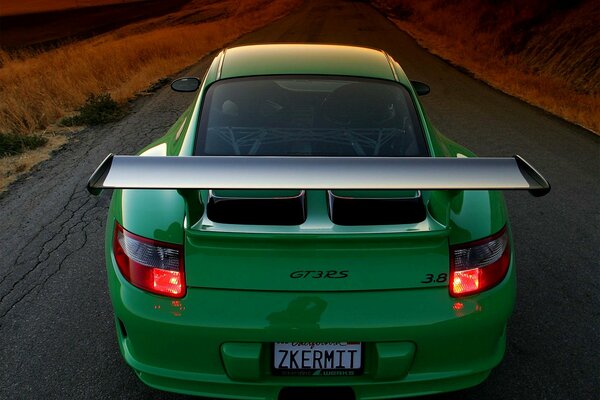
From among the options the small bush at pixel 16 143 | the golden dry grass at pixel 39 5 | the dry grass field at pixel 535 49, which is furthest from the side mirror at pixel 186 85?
the golden dry grass at pixel 39 5

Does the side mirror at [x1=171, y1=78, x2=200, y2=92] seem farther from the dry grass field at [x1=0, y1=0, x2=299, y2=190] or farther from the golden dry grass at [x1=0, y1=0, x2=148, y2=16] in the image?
the golden dry grass at [x1=0, y1=0, x2=148, y2=16]

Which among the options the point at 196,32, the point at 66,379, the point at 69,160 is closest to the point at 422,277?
the point at 66,379

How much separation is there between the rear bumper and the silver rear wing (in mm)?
491

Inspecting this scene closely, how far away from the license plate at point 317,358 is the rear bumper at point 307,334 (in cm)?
3

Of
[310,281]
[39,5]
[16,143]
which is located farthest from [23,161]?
[39,5]

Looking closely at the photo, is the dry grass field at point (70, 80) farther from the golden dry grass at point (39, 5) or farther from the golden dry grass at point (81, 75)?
the golden dry grass at point (39, 5)

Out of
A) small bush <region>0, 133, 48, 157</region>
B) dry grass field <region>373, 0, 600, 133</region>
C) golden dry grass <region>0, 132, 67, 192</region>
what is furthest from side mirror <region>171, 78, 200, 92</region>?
dry grass field <region>373, 0, 600, 133</region>

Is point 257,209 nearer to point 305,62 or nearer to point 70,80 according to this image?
point 305,62

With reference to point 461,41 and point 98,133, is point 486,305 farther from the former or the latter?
point 461,41

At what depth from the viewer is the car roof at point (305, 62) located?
307 centimetres

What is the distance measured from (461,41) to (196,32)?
9.84m

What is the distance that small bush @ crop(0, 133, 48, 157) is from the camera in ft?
20.6

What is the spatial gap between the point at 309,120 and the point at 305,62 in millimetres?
472

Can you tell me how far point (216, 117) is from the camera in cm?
287
